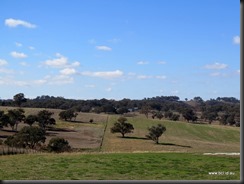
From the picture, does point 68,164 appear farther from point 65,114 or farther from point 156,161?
point 65,114

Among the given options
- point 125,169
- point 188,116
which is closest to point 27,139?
point 125,169

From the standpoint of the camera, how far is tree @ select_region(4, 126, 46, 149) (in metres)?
61.9

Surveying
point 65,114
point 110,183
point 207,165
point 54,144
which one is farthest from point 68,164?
point 65,114

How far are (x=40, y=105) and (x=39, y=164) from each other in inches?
5496

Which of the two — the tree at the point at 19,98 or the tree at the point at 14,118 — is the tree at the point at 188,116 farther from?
the tree at the point at 14,118

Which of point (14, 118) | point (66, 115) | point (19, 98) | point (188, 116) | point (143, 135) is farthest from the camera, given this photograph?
point (19, 98)

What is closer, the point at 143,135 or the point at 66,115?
the point at 143,135

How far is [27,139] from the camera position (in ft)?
210

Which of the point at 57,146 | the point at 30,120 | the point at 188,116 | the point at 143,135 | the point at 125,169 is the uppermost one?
the point at 188,116

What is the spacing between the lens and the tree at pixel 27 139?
6195 cm

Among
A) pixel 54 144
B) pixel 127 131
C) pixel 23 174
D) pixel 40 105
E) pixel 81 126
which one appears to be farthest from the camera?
pixel 40 105

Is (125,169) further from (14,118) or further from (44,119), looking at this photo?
(44,119)

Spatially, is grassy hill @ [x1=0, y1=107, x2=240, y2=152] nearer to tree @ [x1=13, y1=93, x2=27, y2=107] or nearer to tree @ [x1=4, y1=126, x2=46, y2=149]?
tree @ [x1=4, y1=126, x2=46, y2=149]

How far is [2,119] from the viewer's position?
295 feet
